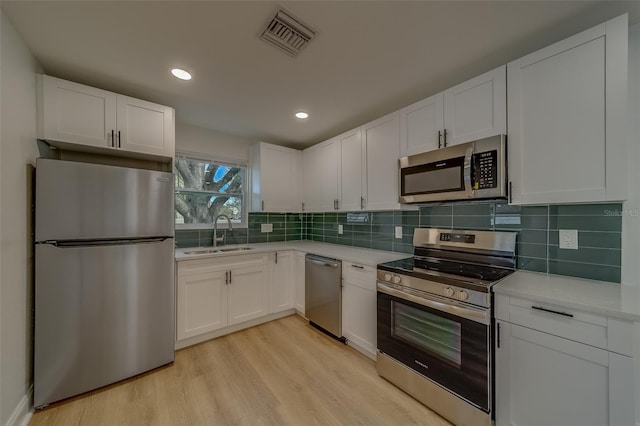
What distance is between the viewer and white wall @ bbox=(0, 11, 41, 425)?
1339 mm

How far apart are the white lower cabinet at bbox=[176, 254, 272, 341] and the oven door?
1.46 m

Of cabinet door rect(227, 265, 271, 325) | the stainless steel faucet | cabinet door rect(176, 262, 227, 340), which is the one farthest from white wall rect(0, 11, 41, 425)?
the stainless steel faucet

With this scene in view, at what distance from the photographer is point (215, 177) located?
3203 millimetres

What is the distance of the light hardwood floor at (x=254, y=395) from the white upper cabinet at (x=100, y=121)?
1.85 metres

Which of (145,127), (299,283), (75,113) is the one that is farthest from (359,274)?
(75,113)

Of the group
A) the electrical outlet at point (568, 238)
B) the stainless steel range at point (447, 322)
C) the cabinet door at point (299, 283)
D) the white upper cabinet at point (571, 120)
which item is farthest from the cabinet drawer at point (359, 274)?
the electrical outlet at point (568, 238)

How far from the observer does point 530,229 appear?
5.59ft

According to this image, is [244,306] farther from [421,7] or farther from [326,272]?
[421,7]

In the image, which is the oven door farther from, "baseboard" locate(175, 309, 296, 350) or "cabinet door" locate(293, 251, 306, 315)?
"baseboard" locate(175, 309, 296, 350)

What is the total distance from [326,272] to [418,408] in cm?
129

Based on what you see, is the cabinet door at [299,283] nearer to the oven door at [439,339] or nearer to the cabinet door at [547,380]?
the oven door at [439,339]

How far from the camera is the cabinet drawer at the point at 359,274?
6.93 feet

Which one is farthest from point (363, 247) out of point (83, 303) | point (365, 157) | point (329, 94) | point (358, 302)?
point (83, 303)

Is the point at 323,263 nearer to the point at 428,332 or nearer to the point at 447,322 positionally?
the point at 428,332
